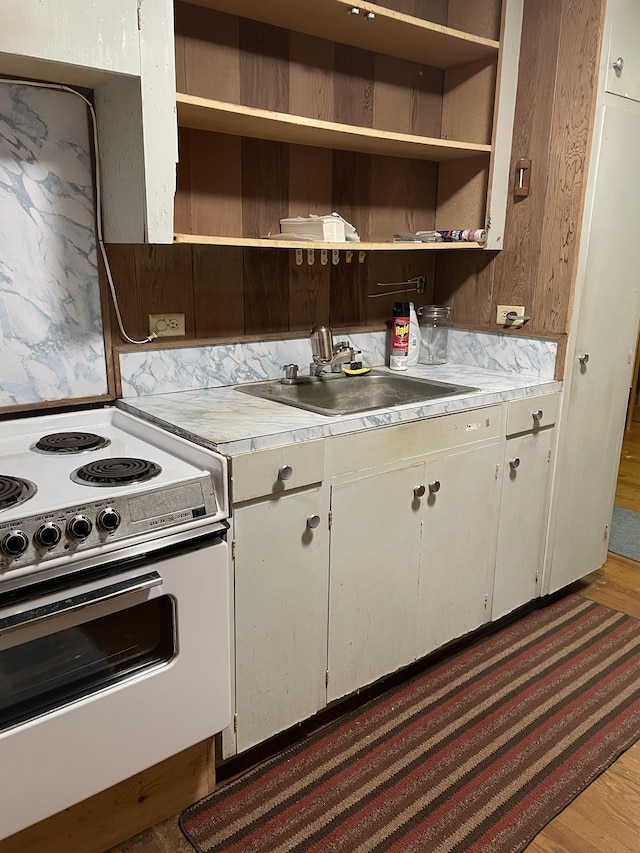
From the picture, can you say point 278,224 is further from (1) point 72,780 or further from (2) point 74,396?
(1) point 72,780

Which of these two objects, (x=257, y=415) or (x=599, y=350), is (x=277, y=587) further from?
(x=599, y=350)

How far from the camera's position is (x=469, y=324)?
2.72 meters

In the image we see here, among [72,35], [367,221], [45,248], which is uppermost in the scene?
[72,35]

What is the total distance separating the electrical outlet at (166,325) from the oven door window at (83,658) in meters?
0.89

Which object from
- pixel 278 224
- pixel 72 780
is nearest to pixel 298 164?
pixel 278 224

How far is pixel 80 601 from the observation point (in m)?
1.29

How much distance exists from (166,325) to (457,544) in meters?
1.15

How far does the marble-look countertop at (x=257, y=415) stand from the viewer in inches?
64.3

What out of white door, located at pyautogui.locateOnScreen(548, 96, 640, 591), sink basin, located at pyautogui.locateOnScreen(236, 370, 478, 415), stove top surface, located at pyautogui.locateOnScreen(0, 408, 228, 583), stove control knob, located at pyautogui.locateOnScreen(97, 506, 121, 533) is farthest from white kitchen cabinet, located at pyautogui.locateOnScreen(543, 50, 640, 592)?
stove control knob, located at pyautogui.locateOnScreen(97, 506, 121, 533)

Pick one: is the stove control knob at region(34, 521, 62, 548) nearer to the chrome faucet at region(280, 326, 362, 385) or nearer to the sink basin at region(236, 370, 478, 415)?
the sink basin at region(236, 370, 478, 415)

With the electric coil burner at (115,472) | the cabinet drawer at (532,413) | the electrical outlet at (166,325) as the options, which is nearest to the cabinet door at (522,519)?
the cabinet drawer at (532,413)

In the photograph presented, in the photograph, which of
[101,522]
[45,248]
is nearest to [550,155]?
[45,248]

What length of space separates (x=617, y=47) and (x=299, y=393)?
1.55 m

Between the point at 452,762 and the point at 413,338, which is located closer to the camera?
the point at 452,762
